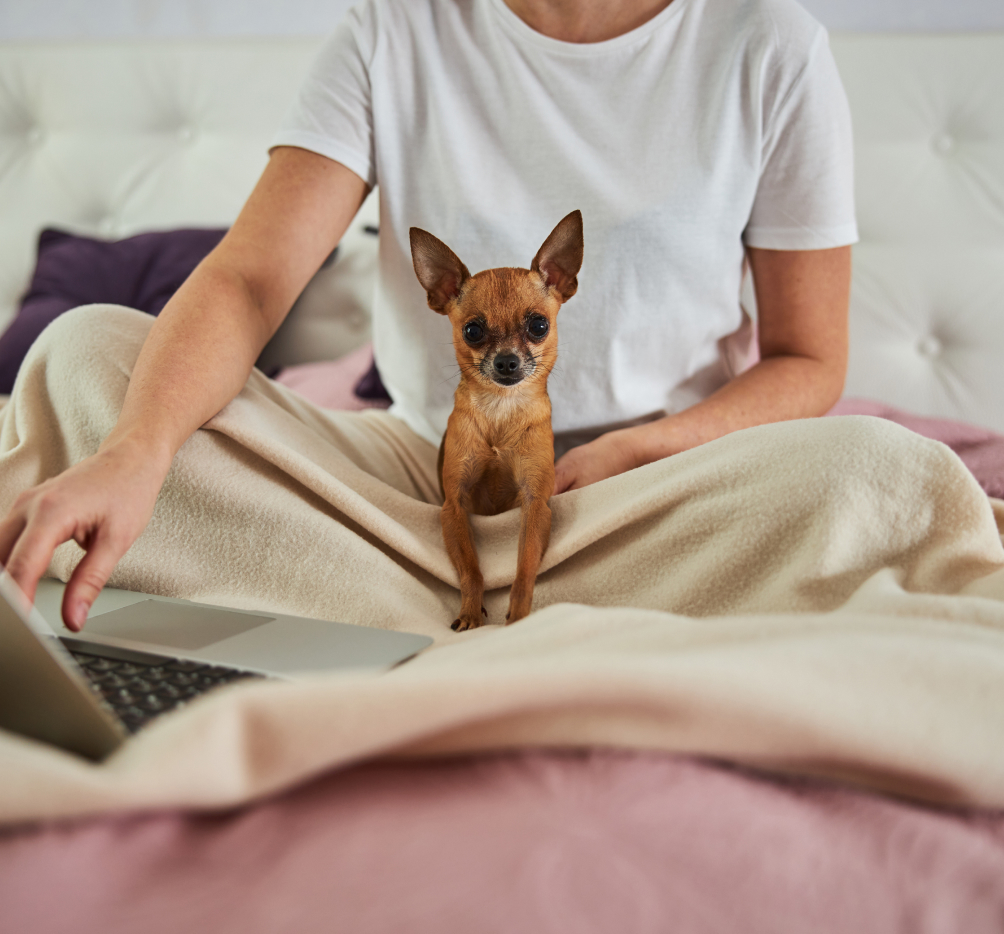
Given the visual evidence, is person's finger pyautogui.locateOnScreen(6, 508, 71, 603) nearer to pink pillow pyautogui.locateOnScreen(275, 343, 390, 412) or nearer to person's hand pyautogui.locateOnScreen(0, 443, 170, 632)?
person's hand pyautogui.locateOnScreen(0, 443, 170, 632)

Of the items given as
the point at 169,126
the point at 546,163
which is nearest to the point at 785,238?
the point at 546,163

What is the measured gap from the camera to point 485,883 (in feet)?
1.08

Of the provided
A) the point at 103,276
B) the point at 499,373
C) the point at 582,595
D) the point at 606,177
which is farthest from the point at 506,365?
the point at 103,276

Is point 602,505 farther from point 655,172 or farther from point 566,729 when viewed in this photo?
point 655,172

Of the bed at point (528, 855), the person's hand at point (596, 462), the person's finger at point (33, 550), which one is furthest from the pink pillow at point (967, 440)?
the person's finger at point (33, 550)

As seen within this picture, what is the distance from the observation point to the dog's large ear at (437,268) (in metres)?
0.85

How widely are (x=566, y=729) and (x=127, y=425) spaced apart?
52 centimetres

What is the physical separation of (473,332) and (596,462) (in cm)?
22

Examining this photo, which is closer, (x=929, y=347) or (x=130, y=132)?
(x=929, y=347)

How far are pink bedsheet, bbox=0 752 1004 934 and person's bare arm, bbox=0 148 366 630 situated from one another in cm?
27

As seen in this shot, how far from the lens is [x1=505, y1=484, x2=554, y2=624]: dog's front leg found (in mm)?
722

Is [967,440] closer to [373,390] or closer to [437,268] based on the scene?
[437,268]

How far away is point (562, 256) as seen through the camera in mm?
855

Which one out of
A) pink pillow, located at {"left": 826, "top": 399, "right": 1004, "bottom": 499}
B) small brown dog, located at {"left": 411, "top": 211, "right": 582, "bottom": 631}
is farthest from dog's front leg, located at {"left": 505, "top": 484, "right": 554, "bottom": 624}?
pink pillow, located at {"left": 826, "top": 399, "right": 1004, "bottom": 499}
